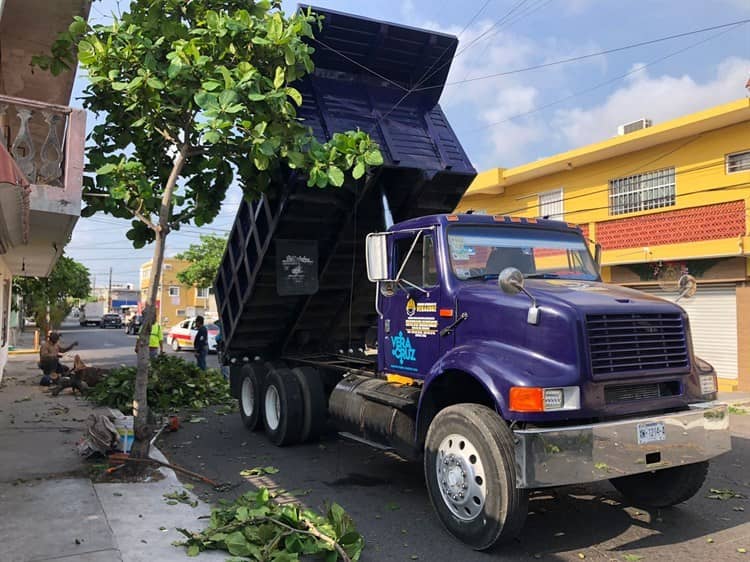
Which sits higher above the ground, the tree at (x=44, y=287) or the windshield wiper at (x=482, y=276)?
the tree at (x=44, y=287)

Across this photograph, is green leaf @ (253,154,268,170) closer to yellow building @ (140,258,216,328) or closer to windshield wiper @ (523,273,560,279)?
windshield wiper @ (523,273,560,279)

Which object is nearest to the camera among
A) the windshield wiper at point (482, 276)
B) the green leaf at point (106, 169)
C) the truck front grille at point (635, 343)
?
the truck front grille at point (635, 343)

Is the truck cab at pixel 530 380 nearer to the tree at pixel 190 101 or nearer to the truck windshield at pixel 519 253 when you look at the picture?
the truck windshield at pixel 519 253

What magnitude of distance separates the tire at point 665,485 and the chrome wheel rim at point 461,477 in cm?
152

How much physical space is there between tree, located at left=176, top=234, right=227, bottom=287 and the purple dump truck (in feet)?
113

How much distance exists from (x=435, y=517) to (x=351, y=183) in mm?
3895

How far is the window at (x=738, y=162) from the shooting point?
14.0 meters

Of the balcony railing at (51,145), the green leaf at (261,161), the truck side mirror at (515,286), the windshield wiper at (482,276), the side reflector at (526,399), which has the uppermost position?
the balcony railing at (51,145)

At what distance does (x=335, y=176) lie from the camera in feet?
19.8

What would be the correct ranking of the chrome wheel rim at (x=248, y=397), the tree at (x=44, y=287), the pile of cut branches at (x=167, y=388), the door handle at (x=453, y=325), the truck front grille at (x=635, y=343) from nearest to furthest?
the truck front grille at (x=635, y=343) < the door handle at (x=453, y=325) < the chrome wheel rim at (x=248, y=397) < the pile of cut branches at (x=167, y=388) < the tree at (x=44, y=287)

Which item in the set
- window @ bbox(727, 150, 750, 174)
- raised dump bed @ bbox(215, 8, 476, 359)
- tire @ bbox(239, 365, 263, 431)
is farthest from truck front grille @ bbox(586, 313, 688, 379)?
window @ bbox(727, 150, 750, 174)

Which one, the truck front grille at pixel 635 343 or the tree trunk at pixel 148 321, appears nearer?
the truck front grille at pixel 635 343

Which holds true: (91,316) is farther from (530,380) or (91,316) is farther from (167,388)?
(530,380)

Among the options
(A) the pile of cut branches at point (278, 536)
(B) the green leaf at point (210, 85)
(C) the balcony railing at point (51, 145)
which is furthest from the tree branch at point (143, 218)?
(A) the pile of cut branches at point (278, 536)
